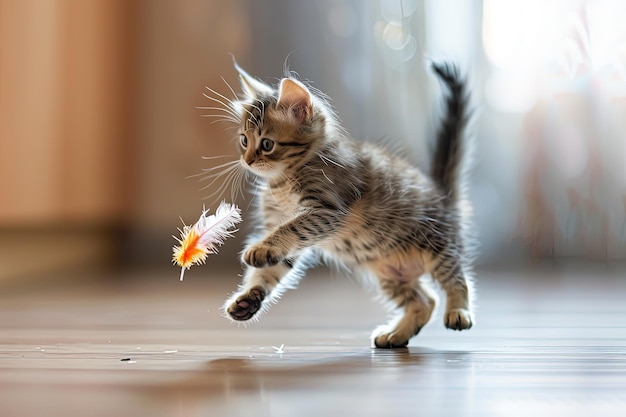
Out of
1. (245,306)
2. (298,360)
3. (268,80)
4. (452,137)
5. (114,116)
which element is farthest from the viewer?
(114,116)

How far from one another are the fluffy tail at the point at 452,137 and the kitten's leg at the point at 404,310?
249 millimetres

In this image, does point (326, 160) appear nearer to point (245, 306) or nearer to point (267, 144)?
point (267, 144)

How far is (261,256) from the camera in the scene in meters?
1.24

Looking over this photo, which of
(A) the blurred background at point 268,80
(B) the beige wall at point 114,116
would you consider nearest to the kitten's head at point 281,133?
(A) the blurred background at point 268,80

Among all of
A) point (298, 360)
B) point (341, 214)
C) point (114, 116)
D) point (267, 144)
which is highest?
point (114, 116)

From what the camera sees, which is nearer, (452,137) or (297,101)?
(297,101)

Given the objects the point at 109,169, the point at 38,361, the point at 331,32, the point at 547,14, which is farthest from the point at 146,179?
the point at 38,361

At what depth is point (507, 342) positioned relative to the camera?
1.42 m

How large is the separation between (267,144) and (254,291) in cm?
26

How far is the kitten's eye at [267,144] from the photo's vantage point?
1.39 meters

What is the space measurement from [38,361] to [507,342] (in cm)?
80

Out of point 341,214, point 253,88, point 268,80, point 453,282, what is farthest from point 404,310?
point 268,80

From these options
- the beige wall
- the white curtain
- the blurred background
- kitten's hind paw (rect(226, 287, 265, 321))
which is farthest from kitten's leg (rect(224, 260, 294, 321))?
the beige wall

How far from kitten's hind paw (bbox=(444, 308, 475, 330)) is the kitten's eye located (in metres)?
0.45
